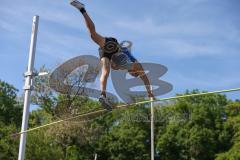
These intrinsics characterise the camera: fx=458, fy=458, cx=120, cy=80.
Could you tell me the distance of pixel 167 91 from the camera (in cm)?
716

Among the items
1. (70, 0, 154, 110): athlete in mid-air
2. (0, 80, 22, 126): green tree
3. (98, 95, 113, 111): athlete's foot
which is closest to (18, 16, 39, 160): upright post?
(70, 0, 154, 110): athlete in mid-air

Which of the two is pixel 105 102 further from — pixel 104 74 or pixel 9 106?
pixel 9 106

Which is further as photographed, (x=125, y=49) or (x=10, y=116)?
(x=10, y=116)

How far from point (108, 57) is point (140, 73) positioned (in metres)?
0.64

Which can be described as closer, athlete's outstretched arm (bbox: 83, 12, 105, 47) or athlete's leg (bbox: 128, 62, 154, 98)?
A: athlete's outstretched arm (bbox: 83, 12, 105, 47)

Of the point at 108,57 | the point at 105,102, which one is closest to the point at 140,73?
the point at 108,57

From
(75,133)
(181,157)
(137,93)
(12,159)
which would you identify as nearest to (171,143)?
(181,157)

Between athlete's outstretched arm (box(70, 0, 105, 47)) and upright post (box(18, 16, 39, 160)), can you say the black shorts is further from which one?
upright post (box(18, 16, 39, 160))

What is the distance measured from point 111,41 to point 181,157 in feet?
67.4

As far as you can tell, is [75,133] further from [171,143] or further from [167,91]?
[167,91]

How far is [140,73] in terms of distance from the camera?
675 centimetres

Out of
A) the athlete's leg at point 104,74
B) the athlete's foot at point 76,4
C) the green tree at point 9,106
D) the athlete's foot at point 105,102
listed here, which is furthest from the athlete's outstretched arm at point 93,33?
the green tree at point 9,106

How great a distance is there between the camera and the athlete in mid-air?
6164 mm

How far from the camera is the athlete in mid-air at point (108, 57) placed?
6.16 metres
